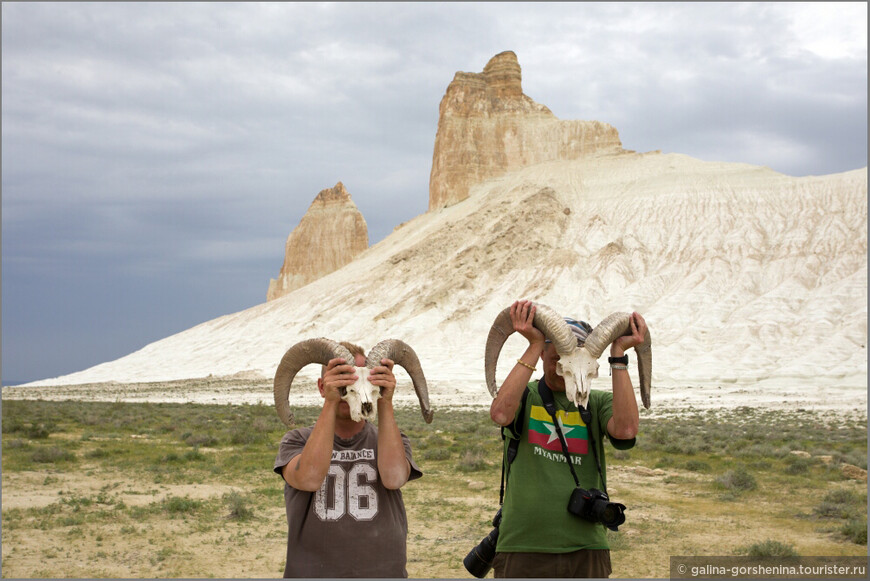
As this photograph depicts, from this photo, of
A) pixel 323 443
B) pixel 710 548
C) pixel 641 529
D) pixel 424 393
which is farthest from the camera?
pixel 641 529

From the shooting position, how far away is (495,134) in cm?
10000

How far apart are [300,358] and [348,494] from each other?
92cm

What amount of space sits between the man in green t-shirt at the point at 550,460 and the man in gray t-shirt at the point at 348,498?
651mm

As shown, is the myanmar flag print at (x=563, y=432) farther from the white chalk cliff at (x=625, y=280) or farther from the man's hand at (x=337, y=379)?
the white chalk cliff at (x=625, y=280)

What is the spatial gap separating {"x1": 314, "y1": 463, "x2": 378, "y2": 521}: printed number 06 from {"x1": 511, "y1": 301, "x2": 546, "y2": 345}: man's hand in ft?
3.80

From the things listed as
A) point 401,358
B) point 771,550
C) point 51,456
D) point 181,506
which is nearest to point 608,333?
point 401,358

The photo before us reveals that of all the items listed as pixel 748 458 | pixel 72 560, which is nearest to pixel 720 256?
pixel 748 458

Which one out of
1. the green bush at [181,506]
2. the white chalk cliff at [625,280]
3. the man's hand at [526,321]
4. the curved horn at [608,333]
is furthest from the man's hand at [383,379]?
the white chalk cliff at [625,280]

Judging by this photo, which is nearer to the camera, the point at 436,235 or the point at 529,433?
the point at 529,433

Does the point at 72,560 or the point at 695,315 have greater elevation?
the point at 695,315

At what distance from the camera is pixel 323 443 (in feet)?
12.0

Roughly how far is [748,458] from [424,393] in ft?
51.1

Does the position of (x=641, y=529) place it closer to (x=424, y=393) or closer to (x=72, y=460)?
(x=424, y=393)

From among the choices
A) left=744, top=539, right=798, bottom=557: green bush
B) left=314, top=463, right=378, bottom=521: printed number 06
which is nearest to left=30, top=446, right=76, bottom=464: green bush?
left=744, top=539, right=798, bottom=557: green bush
